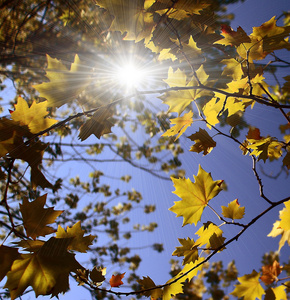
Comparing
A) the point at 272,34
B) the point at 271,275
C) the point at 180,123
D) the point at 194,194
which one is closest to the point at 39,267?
the point at 194,194

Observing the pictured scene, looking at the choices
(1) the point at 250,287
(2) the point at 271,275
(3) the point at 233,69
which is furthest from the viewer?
(2) the point at 271,275

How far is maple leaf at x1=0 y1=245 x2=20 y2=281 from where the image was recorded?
2.59ft

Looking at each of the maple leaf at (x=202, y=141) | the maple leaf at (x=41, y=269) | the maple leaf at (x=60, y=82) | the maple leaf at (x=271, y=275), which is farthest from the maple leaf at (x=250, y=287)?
the maple leaf at (x=60, y=82)

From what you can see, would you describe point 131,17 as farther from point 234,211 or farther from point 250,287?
point 250,287

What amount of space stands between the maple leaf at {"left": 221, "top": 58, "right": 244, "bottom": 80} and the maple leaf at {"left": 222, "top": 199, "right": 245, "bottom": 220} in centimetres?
68

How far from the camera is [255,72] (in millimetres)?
1208

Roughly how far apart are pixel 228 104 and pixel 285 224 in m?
0.68

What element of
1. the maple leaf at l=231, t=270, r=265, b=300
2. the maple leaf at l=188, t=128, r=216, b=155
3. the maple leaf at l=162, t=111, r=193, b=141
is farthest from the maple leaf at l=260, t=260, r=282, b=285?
the maple leaf at l=162, t=111, r=193, b=141

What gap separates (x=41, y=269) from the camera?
808 millimetres

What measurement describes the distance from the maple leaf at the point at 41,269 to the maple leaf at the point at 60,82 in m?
0.62

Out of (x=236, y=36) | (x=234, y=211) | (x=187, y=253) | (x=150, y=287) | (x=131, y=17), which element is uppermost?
(x=131, y=17)

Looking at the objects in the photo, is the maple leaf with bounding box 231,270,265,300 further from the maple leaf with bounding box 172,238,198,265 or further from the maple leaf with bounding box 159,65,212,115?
the maple leaf with bounding box 159,65,212,115

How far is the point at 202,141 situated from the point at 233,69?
421mm

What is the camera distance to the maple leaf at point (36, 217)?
36.2 inches
